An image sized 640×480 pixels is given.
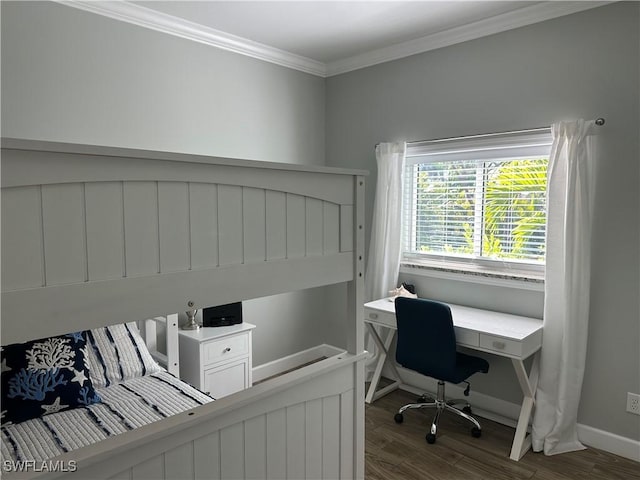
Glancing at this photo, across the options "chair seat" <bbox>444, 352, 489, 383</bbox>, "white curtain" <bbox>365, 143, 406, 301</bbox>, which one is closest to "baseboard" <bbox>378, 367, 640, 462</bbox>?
"chair seat" <bbox>444, 352, 489, 383</bbox>

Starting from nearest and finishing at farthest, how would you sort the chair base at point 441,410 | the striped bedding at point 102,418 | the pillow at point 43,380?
1. the striped bedding at point 102,418
2. the pillow at point 43,380
3. the chair base at point 441,410

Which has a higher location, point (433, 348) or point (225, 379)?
point (433, 348)

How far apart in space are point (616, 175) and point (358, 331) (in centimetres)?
187

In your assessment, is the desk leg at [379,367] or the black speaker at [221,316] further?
the desk leg at [379,367]

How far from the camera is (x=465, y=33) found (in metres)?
3.09

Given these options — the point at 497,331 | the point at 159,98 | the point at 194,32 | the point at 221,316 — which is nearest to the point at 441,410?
the point at 497,331

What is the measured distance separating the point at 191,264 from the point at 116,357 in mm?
1594

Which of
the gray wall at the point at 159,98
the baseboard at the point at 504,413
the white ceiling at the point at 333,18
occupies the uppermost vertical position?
the white ceiling at the point at 333,18

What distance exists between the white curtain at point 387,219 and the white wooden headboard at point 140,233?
6.69ft

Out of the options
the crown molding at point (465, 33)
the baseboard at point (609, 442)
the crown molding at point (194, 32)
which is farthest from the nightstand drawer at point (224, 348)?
the crown molding at point (465, 33)

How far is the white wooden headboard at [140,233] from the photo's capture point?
925mm

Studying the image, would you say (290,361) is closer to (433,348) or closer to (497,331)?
(433,348)

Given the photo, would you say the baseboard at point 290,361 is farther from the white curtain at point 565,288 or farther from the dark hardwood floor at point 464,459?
the white curtain at point 565,288

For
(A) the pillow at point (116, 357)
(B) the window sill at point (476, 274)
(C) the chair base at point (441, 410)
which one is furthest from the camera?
(B) the window sill at point (476, 274)
